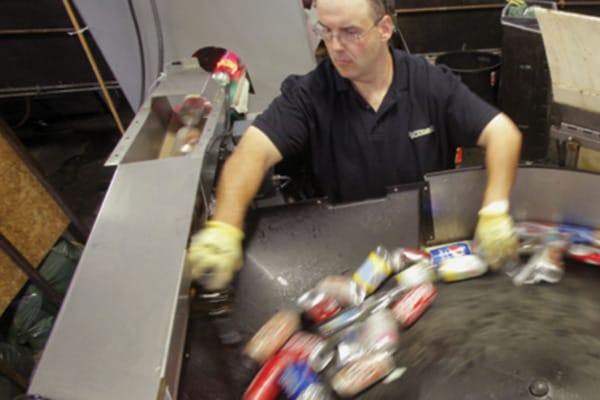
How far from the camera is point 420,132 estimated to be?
122 cm

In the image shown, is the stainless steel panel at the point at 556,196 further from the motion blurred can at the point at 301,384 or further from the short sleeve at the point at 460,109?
the motion blurred can at the point at 301,384

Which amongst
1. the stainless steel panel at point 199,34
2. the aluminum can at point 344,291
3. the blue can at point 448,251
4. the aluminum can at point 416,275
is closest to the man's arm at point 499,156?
the blue can at point 448,251

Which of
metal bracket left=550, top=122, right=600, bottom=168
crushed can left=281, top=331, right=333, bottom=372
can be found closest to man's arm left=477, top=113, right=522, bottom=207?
crushed can left=281, top=331, right=333, bottom=372

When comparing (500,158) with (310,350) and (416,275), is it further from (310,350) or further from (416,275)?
Result: (310,350)

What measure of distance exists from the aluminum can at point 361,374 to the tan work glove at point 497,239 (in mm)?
333

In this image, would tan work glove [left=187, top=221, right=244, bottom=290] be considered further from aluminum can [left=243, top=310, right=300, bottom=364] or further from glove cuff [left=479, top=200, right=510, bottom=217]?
glove cuff [left=479, top=200, right=510, bottom=217]


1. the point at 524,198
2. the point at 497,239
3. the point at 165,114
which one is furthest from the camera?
the point at 165,114

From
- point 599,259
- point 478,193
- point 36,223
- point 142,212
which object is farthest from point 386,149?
point 36,223

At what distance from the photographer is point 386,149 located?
1241mm

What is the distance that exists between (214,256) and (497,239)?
0.57m

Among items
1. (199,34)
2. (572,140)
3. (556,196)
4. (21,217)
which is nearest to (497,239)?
(556,196)

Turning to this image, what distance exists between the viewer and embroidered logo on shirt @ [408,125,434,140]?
3.99ft

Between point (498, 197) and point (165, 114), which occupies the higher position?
point (165, 114)

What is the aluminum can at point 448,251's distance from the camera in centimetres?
91
